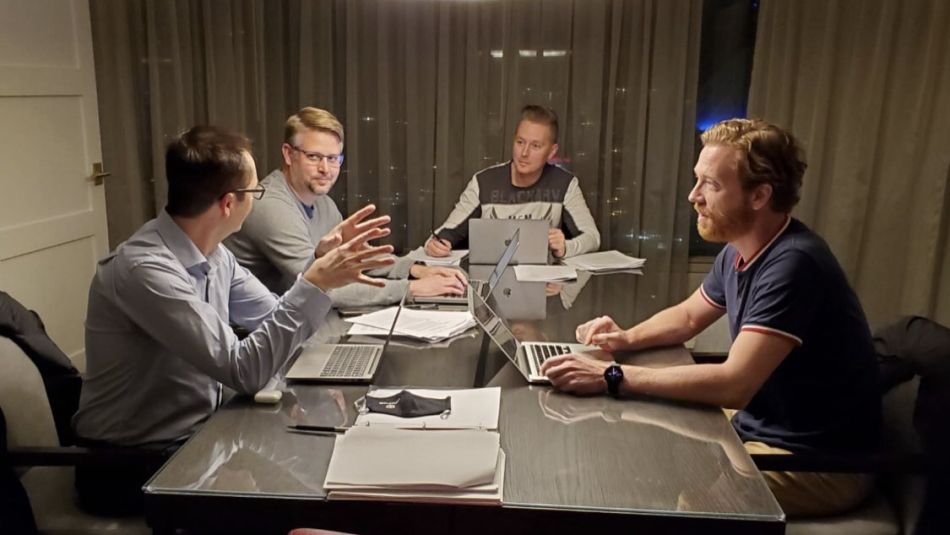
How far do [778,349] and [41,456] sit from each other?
1.48 m

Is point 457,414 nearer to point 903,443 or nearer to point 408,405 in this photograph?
point 408,405

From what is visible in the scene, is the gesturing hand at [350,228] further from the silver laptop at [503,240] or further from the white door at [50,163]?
the white door at [50,163]

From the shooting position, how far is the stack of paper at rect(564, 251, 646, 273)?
115 inches

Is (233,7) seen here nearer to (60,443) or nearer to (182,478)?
(60,443)

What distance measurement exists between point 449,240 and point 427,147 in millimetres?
547

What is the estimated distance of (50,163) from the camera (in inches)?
125

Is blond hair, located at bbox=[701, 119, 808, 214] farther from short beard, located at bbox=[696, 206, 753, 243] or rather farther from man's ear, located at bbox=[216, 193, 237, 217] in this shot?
man's ear, located at bbox=[216, 193, 237, 217]

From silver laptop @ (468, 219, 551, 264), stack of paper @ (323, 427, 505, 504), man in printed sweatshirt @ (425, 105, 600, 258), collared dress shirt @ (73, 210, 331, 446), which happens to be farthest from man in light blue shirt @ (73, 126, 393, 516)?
man in printed sweatshirt @ (425, 105, 600, 258)

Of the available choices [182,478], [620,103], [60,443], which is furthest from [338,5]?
[182,478]

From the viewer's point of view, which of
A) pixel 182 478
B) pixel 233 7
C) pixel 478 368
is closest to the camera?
pixel 182 478

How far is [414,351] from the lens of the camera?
196 centimetres

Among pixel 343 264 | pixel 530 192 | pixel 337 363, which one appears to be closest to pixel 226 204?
pixel 343 264

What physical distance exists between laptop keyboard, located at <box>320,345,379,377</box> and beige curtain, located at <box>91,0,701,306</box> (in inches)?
71.8

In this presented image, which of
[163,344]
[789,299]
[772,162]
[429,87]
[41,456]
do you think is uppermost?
[429,87]
